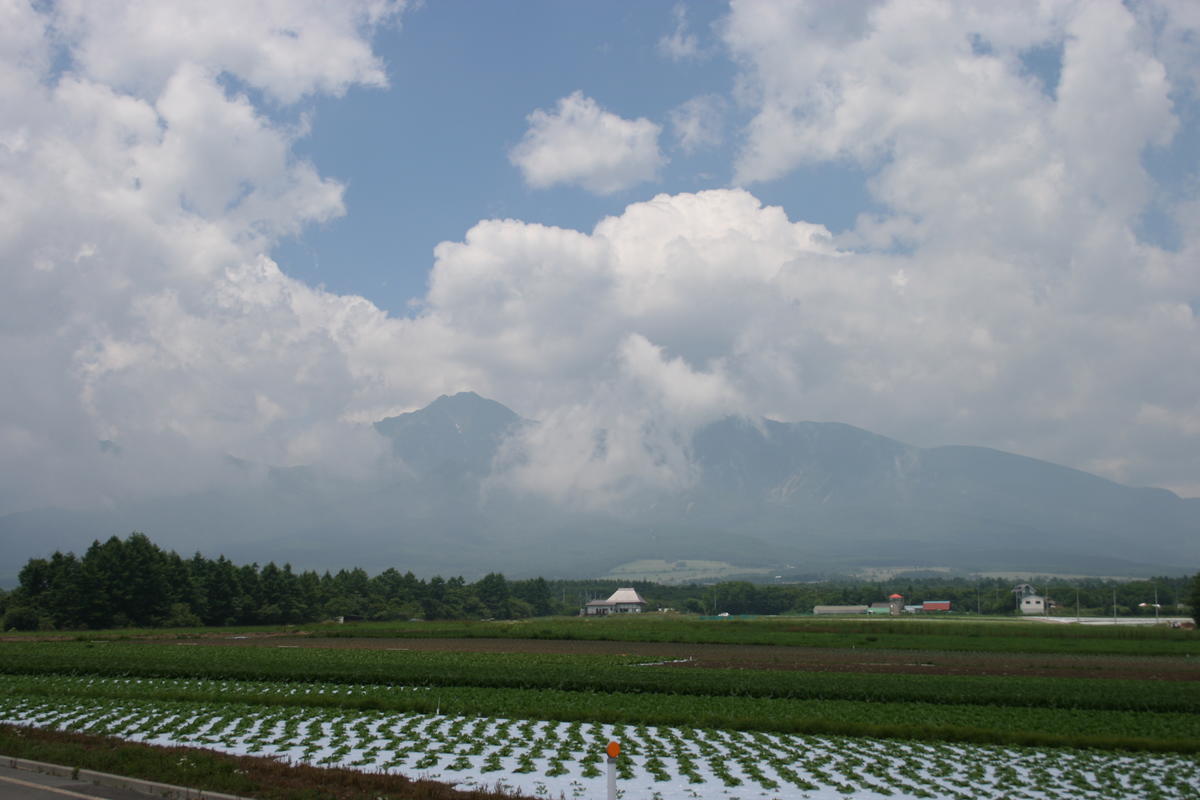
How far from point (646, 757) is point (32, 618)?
67.3 meters

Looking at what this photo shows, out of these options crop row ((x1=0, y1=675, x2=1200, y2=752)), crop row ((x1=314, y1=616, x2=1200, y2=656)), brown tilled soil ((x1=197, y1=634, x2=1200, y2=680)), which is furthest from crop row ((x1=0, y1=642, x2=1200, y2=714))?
crop row ((x1=314, y1=616, x2=1200, y2=656))

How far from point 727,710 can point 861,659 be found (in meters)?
21.6

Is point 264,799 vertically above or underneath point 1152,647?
above

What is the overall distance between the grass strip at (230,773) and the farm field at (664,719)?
46.4 inches

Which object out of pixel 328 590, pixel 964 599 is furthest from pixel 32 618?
pixel 964 599

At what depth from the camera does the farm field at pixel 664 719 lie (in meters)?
15.7

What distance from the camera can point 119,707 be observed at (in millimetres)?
21938

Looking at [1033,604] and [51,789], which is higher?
[51,789]

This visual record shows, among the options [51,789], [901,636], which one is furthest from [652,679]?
[901,636]

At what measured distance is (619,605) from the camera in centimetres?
15475

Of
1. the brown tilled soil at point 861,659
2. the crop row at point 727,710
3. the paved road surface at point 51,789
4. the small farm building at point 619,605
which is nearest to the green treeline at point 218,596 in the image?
the brown tilled soil at point 861,659

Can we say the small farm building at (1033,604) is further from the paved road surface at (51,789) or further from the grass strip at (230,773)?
the paved road surface at (51,789)

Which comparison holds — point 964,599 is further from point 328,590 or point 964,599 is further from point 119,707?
point 119,707

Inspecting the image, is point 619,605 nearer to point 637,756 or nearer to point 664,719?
point 664,719
